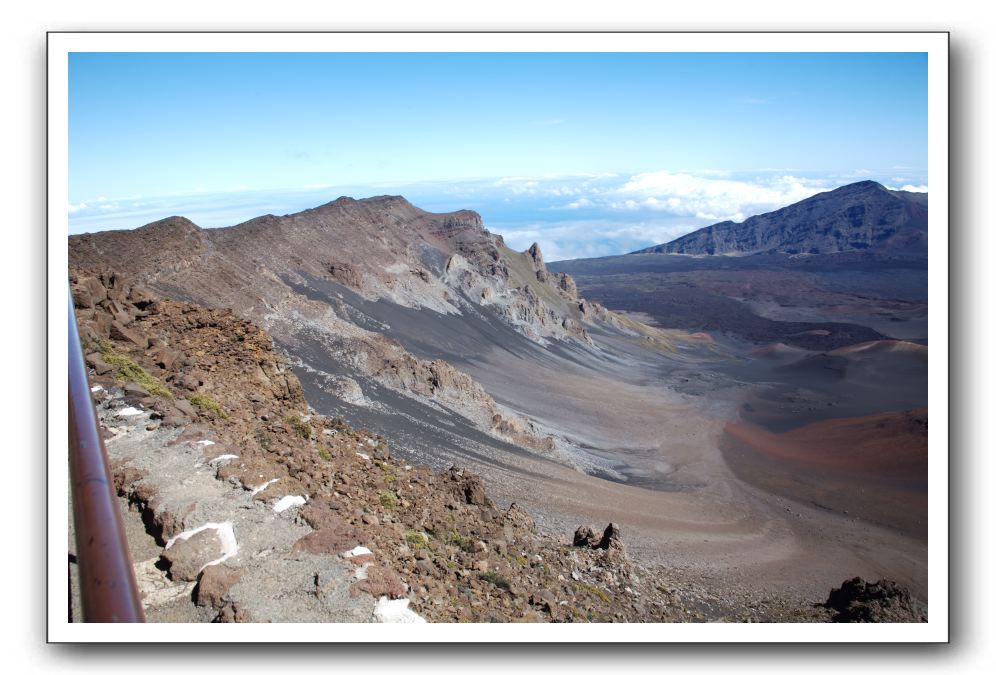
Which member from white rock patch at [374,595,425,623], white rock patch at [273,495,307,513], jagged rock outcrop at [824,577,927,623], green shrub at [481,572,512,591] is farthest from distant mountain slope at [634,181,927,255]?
white rock patch at [374,595,425,623]

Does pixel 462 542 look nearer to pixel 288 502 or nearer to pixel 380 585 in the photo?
pixel 288 502

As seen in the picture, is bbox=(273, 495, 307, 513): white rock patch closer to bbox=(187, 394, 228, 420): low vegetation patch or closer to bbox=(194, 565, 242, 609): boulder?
bbox=(194, 565, 242, 609): boulder

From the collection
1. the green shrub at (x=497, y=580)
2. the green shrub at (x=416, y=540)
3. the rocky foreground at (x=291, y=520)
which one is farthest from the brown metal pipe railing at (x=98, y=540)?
the green shrub at (x=497, y=580)

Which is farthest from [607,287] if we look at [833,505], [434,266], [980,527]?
[980,527]

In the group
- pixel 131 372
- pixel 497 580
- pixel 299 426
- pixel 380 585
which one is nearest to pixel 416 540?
pixel 497 580

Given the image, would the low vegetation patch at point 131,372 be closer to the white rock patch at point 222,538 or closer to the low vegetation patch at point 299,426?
the low vegetation patch at point 299,426
